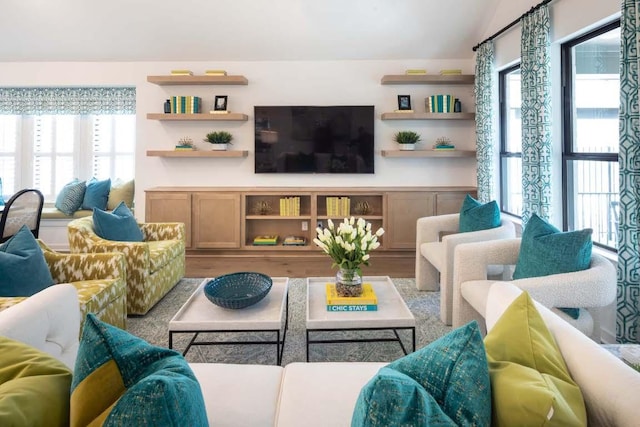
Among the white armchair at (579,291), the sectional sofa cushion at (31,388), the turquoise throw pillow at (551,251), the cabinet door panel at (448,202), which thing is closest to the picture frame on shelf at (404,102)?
the cabinet door panel at (448,202)

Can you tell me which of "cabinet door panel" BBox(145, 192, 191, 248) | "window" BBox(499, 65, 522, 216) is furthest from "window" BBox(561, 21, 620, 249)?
"cabinet door panel" BBox(145, 192, 191, 248)

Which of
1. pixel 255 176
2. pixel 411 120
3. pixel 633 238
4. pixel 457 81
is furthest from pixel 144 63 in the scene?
pixel 633 238

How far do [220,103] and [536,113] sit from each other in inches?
135

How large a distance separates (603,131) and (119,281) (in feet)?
11.5

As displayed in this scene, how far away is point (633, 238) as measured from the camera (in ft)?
7.69

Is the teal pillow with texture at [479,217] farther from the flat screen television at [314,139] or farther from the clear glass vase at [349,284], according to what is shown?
the flat screen television at [314,139]

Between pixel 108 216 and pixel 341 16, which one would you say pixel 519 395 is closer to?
pixel 108 216

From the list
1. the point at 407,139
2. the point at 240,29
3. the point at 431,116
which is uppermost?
the point at 240,29

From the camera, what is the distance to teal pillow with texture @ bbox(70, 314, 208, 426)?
0.79 metres

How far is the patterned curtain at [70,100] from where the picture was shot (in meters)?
5.54

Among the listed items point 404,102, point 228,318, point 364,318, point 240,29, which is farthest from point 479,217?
point 240,29

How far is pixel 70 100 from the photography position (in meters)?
5.55

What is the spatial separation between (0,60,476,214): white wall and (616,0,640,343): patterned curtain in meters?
2.78

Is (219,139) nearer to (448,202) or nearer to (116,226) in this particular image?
(116,226)
